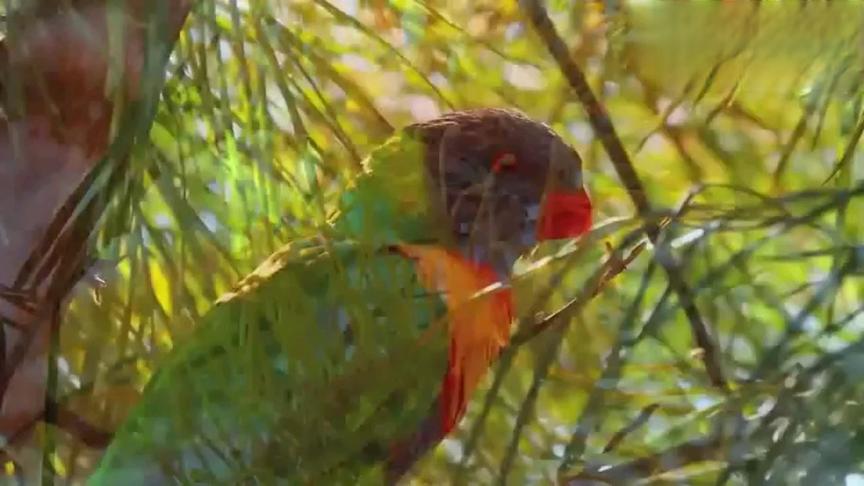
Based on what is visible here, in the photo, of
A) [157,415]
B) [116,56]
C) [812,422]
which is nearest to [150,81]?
[116,56]

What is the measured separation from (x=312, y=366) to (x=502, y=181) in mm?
140

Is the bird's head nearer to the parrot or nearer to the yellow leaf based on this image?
the parrot

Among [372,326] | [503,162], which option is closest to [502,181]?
[503,162]

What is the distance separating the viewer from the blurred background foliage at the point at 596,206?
385 mm

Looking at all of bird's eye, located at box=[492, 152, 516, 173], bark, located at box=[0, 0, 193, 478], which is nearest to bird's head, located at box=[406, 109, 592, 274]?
bird's eye, located at box=[492, 152, 516, 173]

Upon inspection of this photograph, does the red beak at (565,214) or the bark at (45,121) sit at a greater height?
the red beak at (565,214)

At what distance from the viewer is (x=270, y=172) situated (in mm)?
461

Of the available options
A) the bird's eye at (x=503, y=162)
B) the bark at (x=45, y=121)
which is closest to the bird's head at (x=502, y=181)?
the bird's eye at (x=503, y=162)

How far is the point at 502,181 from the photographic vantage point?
52 centimetres

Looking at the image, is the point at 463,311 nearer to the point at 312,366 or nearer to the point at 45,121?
the point at 312,366

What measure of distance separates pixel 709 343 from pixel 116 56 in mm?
242

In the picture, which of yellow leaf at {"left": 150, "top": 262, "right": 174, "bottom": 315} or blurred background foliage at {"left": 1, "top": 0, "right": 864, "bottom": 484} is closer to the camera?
blurred background foliage at {"left": 1, "top": 0, "right": 864, "bottom": 484}

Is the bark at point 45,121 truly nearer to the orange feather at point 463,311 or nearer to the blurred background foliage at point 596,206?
the blurred background foliage at point 596,206

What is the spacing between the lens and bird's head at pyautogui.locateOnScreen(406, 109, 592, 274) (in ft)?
1.55
